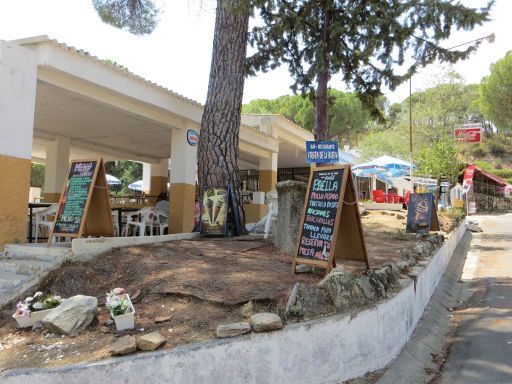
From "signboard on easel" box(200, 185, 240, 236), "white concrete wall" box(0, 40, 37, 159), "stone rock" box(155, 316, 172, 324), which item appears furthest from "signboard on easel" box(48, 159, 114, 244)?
"stone rock" box(155, 316, 172, 324)

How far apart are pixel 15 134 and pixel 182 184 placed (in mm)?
4219

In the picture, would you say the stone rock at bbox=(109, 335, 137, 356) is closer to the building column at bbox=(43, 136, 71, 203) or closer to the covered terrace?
the covered terrace

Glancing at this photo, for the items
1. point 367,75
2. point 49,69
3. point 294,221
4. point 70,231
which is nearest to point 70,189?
point 70,231

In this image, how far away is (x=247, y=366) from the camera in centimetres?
322

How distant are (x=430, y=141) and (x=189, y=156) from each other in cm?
2978

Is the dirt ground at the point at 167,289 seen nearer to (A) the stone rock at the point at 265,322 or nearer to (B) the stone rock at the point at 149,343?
(B) the stone rock at the point at 149,343

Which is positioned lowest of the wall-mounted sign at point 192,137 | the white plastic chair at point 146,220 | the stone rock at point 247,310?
the stone rock at point 247,310

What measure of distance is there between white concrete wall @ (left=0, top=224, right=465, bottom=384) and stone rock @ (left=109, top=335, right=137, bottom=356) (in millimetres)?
138

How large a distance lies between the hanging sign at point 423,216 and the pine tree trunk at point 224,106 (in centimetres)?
479

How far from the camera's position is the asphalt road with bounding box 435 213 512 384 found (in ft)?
14.1

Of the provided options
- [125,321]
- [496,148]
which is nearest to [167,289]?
[125,321]

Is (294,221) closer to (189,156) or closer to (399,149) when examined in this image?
(189,156)

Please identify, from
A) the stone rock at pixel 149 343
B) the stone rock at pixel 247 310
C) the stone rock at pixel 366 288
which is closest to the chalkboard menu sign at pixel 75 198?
the stone rock at pixel 247 310

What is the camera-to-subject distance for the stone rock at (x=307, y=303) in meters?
3.64
